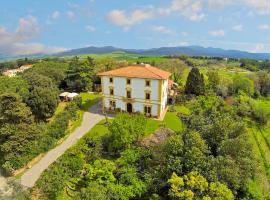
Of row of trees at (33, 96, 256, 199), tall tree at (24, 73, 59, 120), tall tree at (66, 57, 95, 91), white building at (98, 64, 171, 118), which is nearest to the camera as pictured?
row of trees at (33, 96, 256, 199)

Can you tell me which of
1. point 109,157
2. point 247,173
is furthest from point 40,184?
point 247,173

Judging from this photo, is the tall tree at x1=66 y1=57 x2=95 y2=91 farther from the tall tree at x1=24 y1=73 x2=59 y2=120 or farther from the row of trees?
the row of trees

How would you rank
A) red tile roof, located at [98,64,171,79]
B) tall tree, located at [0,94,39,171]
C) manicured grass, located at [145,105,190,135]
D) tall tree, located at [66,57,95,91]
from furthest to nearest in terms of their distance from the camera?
→ tall tree, located at [66,57,95,91] → red tile roof, located at [98,64,171,79] → manicured grass, located at [145,105,190,135] → tall tree, located at [0,94,39,171]

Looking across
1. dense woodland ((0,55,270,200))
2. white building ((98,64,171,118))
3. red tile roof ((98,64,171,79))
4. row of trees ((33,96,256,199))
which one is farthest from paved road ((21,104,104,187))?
red tile roof ((98,64,171,79))

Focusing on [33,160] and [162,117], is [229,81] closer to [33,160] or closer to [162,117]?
[162,117]

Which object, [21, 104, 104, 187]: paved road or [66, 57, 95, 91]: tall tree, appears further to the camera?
[66, 57, 95, 91]: tall tree

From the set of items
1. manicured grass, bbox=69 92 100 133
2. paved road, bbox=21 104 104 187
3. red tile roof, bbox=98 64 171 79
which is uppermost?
red tile roof, bbox=98 64 171 79

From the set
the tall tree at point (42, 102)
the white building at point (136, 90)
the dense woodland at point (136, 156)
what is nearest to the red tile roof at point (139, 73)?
the white building at point (136, 90)

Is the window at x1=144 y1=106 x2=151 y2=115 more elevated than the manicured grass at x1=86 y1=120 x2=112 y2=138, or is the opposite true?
the window at x1=144 y1=106 x2=151 y2=115
